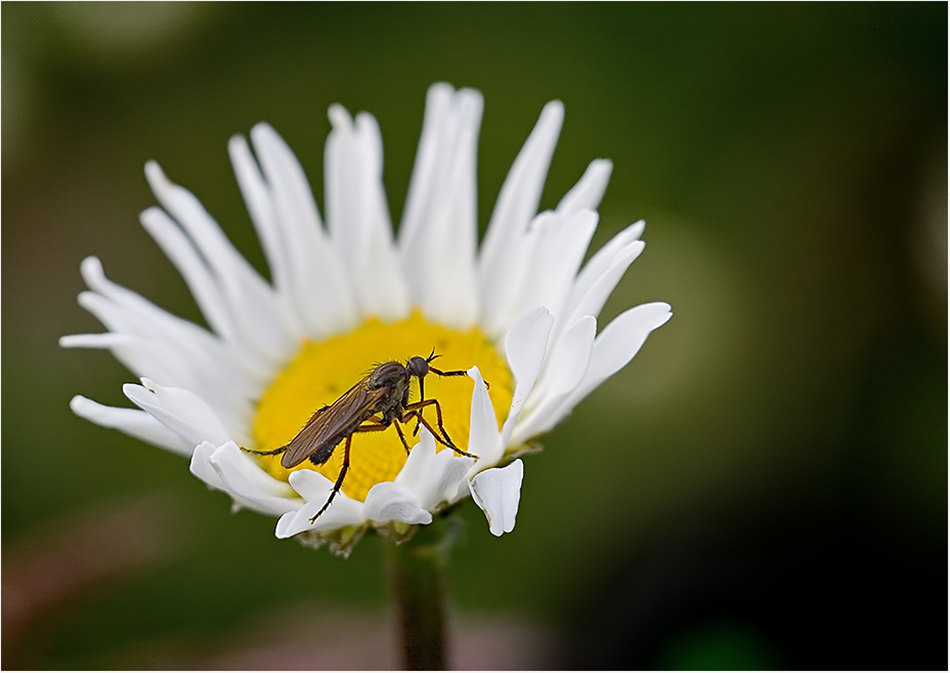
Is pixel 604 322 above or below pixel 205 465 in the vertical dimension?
above

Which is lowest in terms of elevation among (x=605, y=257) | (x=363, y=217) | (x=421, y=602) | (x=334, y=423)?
(x=421, y=602)

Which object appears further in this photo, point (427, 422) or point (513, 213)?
point (513, 213)

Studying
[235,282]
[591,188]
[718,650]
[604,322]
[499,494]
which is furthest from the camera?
[604,322]

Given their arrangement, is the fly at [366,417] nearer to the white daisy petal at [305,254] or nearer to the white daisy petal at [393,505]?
the white daisy petal at [393,505]

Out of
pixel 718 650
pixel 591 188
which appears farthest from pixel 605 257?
pixel 718 650

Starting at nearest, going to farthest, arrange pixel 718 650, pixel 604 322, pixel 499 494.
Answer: pixel 499 494 < pixel 718 650 < pixel 604 322

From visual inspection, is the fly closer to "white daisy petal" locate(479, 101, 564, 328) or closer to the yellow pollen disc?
the yellow pollen disc

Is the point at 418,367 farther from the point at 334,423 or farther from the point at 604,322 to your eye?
the point at 604,322

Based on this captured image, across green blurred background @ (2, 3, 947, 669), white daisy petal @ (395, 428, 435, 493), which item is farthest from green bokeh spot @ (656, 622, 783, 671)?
white daisy petal @ (395, 428, 435, 493)
